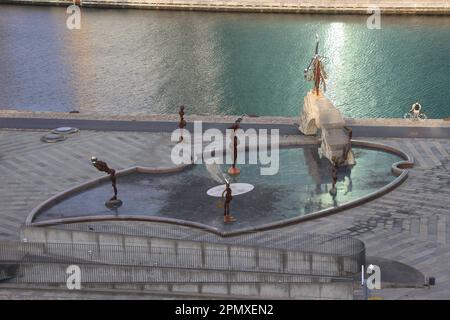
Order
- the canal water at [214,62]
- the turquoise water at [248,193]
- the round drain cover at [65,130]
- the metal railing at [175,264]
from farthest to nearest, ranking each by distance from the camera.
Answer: the canal water at [214,62], the round drain cover at [65,130], the turquoise water at [248,193], the metal railing at [175,264]

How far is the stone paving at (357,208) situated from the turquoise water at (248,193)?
1.50 m

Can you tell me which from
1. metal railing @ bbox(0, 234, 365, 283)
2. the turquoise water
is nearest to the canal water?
the turquoise water

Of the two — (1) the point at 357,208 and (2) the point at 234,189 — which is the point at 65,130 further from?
(1) the point at 357,208

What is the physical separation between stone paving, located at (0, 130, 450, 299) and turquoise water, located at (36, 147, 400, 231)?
59.1 inches

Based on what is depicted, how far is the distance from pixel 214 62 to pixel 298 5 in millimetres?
28955

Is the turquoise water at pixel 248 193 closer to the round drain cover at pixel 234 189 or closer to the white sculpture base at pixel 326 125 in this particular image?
the round drain cover at pixel 234 189

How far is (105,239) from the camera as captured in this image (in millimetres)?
39250

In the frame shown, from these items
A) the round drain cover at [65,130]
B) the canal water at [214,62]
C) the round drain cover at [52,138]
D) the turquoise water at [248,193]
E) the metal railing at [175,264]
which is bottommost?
the metal railing at [175,264]

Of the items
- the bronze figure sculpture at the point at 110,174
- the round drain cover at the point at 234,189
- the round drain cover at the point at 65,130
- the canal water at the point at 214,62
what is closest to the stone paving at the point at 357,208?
the round drain cover at the point at 65,130

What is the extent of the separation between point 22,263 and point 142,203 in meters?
10.8

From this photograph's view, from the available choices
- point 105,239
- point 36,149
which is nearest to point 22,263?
point 105,239

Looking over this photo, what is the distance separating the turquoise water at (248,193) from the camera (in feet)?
149

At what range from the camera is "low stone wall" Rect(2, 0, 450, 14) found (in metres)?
118
